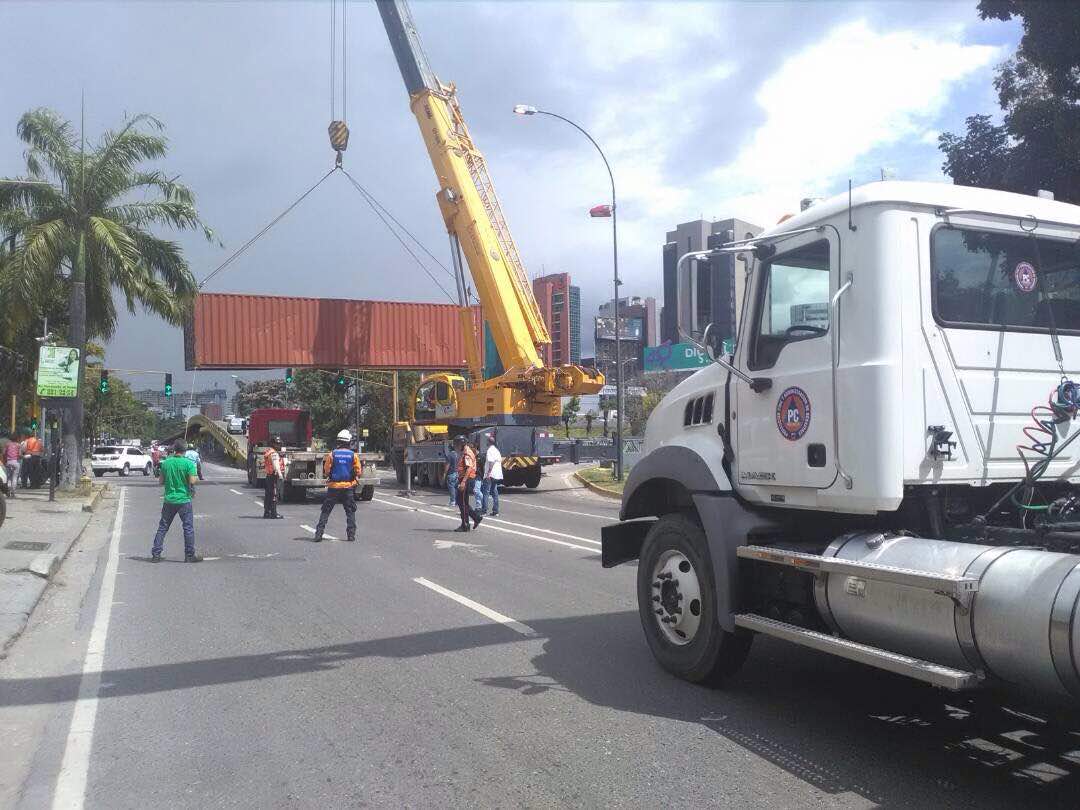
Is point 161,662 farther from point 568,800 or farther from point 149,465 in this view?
point 149,465

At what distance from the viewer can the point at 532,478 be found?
27.3 m

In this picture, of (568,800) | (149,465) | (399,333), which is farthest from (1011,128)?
(149,465)

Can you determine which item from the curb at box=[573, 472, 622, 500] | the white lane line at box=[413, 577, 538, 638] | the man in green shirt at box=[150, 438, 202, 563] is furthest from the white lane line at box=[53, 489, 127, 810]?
the curb at box=[573, 472, 622, 500]

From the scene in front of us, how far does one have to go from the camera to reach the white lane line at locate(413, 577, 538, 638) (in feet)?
25.0

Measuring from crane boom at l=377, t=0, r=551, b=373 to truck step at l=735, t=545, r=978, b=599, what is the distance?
20.1 metres

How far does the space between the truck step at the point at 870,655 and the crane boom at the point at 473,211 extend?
66.3 feet

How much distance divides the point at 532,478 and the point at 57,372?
12846 millimetres

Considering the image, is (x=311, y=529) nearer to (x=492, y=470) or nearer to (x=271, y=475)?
(x=271, y=475)

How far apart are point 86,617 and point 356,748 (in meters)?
4.95

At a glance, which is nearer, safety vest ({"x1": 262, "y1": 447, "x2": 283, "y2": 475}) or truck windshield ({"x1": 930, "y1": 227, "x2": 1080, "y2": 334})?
truck windshield ({"x1": 930, "y1": 227, "x2": 1080, "y2": 334})

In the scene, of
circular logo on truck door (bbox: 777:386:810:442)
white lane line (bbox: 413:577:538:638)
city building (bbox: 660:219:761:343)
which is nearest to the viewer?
circular logo on truck door (bbox: 777:386:810:442)

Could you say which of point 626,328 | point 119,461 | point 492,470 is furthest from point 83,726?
point 626,328

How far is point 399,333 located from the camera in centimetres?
3575

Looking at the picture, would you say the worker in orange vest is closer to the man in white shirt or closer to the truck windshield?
the man in white shirt
